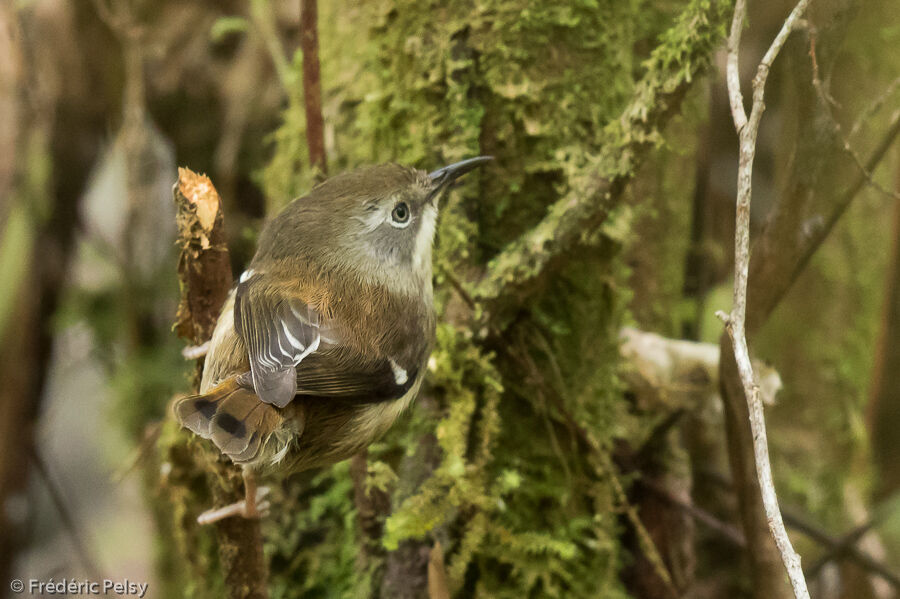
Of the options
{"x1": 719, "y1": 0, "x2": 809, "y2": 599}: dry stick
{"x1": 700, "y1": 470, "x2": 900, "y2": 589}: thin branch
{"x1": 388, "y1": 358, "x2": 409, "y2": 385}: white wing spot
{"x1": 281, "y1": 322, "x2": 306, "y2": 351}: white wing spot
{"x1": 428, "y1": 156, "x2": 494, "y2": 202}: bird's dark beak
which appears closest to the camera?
{"x1": 719, "y1": 0, "x2": 809, "y2": 599}: dry stick

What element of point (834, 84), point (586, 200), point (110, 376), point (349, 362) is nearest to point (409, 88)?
point (586, 200)

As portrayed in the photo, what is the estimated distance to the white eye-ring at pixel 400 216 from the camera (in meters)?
2.12

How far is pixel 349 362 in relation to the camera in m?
1.81

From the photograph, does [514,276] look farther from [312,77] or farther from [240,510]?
[240,510]

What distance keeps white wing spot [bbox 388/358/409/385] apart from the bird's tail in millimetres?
336

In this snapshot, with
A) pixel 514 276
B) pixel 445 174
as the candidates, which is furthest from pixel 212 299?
pixel 514 276

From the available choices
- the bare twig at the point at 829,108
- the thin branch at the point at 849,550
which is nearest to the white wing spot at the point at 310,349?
the bare twig at the point at 829,108

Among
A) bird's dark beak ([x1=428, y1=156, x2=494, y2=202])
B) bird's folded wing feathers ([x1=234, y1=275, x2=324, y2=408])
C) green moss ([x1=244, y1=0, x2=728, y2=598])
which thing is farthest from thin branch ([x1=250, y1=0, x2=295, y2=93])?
bird's folded wing feathers ([x1=234, y1=275, x2=324, y2=408])

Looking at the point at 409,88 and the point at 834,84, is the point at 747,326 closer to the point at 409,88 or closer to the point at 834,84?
the point at 834,84

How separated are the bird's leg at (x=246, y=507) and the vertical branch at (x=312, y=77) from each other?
977 mm

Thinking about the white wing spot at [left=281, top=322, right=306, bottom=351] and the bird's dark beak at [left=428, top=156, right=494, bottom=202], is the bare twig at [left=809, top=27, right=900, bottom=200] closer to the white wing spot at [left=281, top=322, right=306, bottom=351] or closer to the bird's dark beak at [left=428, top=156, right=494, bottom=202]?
the bird's dark beak at [left=428, top=156, right=494, bottom=202]

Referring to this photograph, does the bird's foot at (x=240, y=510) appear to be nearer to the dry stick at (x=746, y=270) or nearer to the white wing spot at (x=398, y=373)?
the white wing spot at (x=398, y=373)

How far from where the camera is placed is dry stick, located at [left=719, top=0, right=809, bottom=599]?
1443mm

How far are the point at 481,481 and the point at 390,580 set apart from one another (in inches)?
16.1
